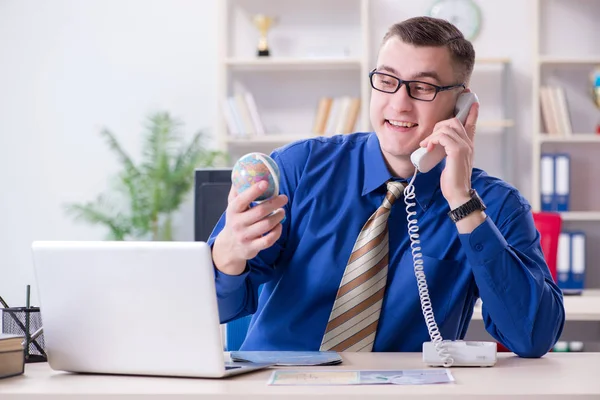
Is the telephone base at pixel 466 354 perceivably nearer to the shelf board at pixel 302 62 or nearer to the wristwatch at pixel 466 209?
the wristwatch at pixel 466 209

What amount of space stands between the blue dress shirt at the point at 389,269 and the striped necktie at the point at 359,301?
0.05 m

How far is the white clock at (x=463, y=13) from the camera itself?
5285 mm

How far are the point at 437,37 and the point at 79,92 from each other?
411cm

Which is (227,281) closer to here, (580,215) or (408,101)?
(408,101)

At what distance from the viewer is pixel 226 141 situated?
16.9 ft

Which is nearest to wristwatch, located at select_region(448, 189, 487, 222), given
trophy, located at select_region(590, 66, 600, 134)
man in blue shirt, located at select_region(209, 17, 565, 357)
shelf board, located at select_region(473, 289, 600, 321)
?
man in blue shirt, located at select_region(209, 17, 565, 357)

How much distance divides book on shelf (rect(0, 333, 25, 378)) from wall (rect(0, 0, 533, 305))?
4085mm

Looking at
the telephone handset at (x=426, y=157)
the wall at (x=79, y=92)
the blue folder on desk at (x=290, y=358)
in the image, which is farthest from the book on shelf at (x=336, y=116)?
the blue folder on desk at (x=290, y=358)

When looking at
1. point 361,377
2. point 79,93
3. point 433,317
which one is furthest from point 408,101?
point 79,93

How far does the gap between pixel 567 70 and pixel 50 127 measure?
3345 mm

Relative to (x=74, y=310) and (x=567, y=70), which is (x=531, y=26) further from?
(x=74, y=310)

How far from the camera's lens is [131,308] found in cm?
133

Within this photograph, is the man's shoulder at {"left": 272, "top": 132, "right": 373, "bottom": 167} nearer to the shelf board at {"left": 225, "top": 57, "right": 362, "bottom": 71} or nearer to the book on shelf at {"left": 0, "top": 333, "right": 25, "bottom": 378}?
the book on shelf at {"left": 0, "top": 333, "right": 25, "bottom": 378}

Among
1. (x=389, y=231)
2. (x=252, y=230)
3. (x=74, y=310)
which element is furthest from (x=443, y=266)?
(x=74, y=310)
